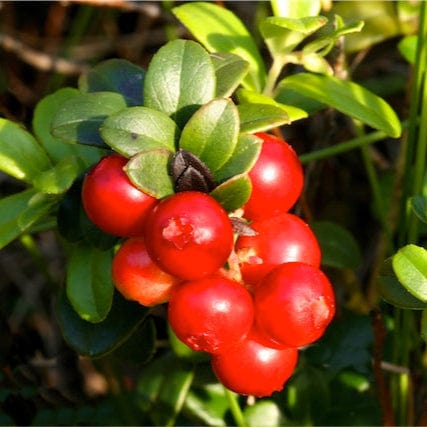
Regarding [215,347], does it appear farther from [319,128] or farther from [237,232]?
[319,128]

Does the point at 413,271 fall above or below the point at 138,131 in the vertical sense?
below

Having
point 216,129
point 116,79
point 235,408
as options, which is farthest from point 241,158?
point 235,408

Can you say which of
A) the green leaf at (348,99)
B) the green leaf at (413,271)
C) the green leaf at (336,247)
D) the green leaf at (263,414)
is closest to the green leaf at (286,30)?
the green leaf at (348,99)

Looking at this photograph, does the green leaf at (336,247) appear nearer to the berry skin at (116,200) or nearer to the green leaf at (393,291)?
the green leaf at (393,291)

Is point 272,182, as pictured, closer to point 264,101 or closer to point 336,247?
point 264,101

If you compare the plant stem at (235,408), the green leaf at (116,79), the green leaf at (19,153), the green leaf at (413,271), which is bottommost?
the plant stem at (235,408)

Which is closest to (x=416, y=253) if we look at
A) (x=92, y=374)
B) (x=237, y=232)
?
(x=237, y=232)
